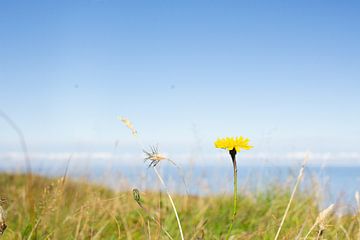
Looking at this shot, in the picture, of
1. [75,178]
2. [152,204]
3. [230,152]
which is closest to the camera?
[230,152]

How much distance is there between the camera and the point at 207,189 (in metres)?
6.11

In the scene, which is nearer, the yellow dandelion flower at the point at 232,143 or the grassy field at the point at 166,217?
the yellow dandelion flower at the point at 232,143

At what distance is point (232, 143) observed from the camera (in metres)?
1.75

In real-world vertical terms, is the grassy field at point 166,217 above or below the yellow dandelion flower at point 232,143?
below

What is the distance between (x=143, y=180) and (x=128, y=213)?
1.40ft

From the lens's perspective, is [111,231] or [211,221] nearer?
[111,231]

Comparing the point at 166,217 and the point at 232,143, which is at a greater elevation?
the point at 232,143

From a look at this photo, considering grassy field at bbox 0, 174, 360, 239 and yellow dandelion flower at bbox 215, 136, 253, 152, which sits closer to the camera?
yellow dandelion flower at bbox 215, 136, 253, 152

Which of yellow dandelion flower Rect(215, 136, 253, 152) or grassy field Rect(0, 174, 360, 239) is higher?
yellow dandelion flower Rect(215, 136, 253, 152)

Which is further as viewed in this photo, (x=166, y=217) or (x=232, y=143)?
(x=166, y=217)

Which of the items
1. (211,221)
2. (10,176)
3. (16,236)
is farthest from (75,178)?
(16,236)

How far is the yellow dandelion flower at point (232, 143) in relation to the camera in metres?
1.75

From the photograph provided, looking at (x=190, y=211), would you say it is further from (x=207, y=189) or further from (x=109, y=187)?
(x=109, y=187)

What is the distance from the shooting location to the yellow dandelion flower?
1.75 meters
